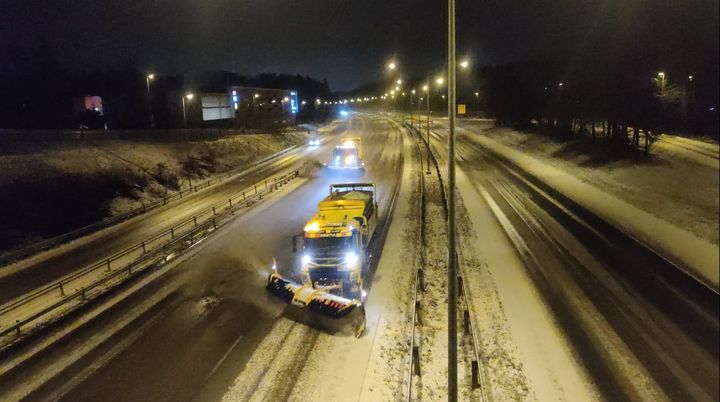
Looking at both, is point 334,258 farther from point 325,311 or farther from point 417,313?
point 417,313

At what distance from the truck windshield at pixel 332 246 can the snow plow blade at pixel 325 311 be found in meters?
1.22

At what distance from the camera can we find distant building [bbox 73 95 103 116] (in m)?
79.2

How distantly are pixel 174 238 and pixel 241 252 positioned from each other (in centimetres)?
435

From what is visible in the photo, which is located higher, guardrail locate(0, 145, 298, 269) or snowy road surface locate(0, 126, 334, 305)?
guardrail locate(0, 145, 298, 269)

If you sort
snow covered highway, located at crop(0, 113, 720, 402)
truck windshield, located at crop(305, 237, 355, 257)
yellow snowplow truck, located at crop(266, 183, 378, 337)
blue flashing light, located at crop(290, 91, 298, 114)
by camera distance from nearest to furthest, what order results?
snow covered highway, located at crop(0, 113, 720, 402) < yellow snowplow truck, located at crop(266, 183, 378, 337) < truck windshield, located at crop(305, 237, 355, 257) < blue flashing light, located at crop(290, 91, 298, 114)

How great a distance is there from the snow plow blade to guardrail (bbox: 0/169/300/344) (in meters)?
7.86

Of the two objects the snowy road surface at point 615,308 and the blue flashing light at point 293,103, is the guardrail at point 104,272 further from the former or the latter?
the blue flashing light at point 293,103

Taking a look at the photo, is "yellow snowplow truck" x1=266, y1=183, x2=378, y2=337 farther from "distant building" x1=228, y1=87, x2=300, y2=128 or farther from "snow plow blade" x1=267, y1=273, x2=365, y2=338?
"distant building" x1=228, y1=87, x2=300, y2=128

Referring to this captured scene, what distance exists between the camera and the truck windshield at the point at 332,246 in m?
17.0

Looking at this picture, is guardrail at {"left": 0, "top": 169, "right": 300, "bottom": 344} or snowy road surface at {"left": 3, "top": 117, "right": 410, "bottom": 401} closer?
snowy road surface at {"left": 3, "top": 117, "right": 410, "bottom": 401}

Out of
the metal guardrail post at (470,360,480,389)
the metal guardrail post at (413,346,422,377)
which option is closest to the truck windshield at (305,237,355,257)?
the metal guardrail post at (413,346,422,377)

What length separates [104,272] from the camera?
71.3 feet

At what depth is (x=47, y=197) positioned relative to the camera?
3069cm

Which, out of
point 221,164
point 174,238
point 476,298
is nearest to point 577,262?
point 476,298
